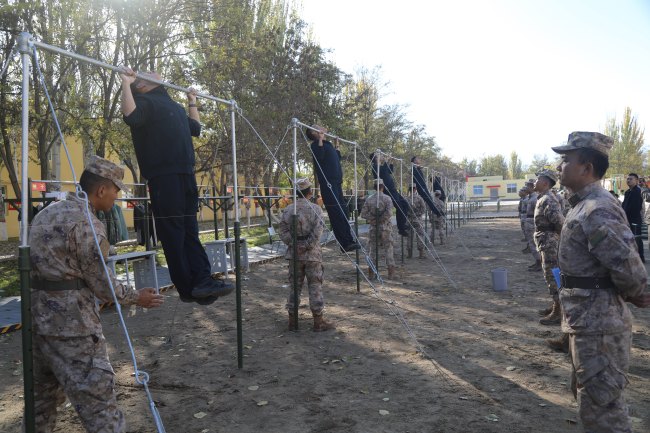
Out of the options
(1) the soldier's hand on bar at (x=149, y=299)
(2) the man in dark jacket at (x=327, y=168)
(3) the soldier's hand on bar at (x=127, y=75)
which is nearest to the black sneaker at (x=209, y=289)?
(1) the soldier's hand on bar at (x=149, y=299)

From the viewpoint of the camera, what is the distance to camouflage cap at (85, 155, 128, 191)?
2844 millimetres

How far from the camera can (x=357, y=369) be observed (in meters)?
5.02

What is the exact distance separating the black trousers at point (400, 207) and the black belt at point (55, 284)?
8442mm

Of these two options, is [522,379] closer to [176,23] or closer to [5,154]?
[176,23]

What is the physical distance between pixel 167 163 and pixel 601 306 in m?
2.85

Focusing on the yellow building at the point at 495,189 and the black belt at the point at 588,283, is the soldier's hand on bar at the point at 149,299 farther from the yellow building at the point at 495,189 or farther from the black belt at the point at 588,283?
the yellow building at the point at 495,189

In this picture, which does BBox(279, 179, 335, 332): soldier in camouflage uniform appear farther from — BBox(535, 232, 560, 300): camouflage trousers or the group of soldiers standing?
the group of soldiers standing

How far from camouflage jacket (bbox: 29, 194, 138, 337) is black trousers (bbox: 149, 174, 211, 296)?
0.76m

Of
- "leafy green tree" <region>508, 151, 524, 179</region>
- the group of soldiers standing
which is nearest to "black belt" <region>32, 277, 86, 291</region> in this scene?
the group of soldiers standing

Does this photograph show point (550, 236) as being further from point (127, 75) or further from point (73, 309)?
point (73, 309)

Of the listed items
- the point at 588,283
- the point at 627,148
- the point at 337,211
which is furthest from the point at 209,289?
the point at 627,148

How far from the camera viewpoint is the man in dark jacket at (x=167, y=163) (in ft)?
11.2

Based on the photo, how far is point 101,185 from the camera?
287cm

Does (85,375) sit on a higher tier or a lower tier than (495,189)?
lower
